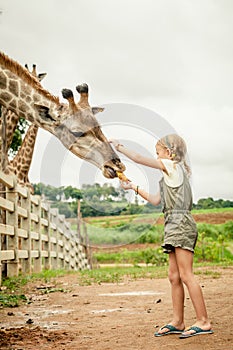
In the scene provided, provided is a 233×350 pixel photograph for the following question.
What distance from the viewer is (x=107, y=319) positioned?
429cm

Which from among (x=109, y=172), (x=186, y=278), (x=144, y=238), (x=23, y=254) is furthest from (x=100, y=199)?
(x=144, y=238)

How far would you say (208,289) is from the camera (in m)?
5.94

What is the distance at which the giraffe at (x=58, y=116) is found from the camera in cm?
462

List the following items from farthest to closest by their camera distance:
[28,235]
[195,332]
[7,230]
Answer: [28,235]
[7,230]
[195,332]

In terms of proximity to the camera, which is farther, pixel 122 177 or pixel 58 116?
pixel 58 116

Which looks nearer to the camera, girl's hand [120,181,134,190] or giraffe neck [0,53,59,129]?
girl's hand [120,181,134,190]

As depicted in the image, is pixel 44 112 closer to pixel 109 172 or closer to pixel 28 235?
pixel 109 172

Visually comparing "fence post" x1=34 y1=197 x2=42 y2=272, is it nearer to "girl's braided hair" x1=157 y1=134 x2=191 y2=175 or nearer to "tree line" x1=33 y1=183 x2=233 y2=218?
"tree line" x1=33 y1=183 x2=233 y2=218

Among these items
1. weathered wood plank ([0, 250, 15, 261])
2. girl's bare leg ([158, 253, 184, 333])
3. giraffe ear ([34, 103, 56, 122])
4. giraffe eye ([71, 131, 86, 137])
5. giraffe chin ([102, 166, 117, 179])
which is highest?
giraffe ear ([34, 103, 56, 122])

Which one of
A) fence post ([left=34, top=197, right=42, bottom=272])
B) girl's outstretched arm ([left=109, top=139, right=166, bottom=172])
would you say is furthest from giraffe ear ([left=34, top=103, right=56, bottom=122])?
fence post ([left=34, top=197, right=42, bottom=272])

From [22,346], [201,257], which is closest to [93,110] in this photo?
[22,346]

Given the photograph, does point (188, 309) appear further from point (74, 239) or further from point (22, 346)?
point (74, 239)

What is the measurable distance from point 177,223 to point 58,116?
2.03 metres

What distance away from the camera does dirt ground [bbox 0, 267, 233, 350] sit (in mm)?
3316
